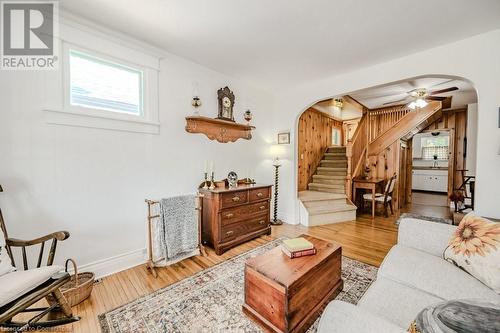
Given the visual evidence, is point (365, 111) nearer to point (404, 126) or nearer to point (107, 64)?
point (404, 126)

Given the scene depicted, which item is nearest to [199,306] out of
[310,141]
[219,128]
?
[219,128]

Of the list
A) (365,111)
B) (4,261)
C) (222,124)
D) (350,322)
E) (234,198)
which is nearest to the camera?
(350,322)

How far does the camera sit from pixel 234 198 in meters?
2.94

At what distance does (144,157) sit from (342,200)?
3.96 meters

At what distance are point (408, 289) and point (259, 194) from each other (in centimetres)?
218

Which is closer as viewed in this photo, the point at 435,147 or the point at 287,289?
the point at 287,289

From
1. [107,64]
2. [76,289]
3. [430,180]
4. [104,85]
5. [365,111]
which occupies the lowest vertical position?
[76,289]

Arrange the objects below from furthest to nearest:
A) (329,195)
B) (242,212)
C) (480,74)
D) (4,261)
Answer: (329,195) < (242,212) < (480,74) < (4,261)

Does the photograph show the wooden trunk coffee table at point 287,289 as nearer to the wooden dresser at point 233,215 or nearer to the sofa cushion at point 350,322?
the sofa cushion at point 350,322

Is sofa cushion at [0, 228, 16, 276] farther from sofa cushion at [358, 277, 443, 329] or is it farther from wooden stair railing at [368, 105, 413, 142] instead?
wooden stair railing at [368, 105, 413, 142]

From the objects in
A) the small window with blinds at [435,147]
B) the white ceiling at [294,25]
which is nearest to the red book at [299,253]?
the white ceiling at [294,25]

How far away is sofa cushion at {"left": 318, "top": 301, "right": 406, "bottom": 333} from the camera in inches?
30.6

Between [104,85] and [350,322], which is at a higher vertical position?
[104,85]

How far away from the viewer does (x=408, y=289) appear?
133 centimetres
